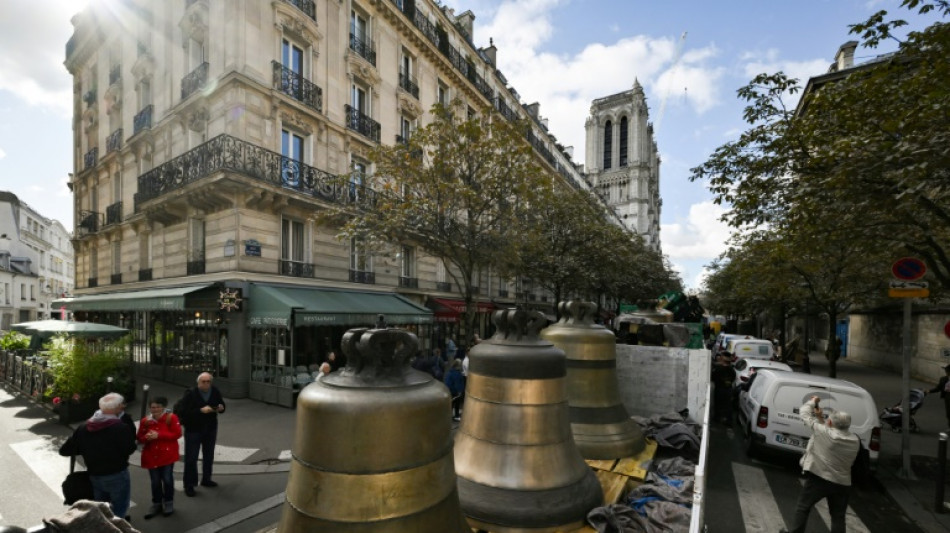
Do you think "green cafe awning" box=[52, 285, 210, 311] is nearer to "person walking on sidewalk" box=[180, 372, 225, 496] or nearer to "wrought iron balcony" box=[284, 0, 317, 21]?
"person walking on sidewalk" box=[180, 372, 225, 496]

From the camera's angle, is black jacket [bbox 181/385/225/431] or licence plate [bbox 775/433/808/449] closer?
black jacket [bbox 181/385/225/431]

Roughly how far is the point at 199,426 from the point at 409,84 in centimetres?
1862

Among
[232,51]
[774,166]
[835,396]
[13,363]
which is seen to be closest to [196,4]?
[232,51]

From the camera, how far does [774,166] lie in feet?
25.8

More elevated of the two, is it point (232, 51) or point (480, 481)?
point (232, 51)

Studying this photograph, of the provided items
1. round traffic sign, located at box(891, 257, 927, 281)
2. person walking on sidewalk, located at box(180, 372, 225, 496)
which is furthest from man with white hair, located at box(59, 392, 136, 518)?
round traffic sign, located at box(891, 257, 927, 281)

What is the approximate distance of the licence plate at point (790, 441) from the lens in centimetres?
763

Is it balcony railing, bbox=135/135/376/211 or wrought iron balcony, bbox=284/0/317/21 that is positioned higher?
wrought iron balcony, bbox=284/0/317/21

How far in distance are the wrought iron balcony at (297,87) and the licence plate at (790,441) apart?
16.3 meters

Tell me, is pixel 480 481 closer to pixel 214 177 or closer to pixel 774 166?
pixel 774 166

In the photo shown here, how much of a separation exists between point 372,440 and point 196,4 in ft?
61.8

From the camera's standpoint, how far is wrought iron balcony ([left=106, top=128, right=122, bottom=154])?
69.7 feet

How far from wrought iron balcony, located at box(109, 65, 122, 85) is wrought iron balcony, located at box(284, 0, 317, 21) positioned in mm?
11923

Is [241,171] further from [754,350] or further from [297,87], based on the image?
[754,350]
